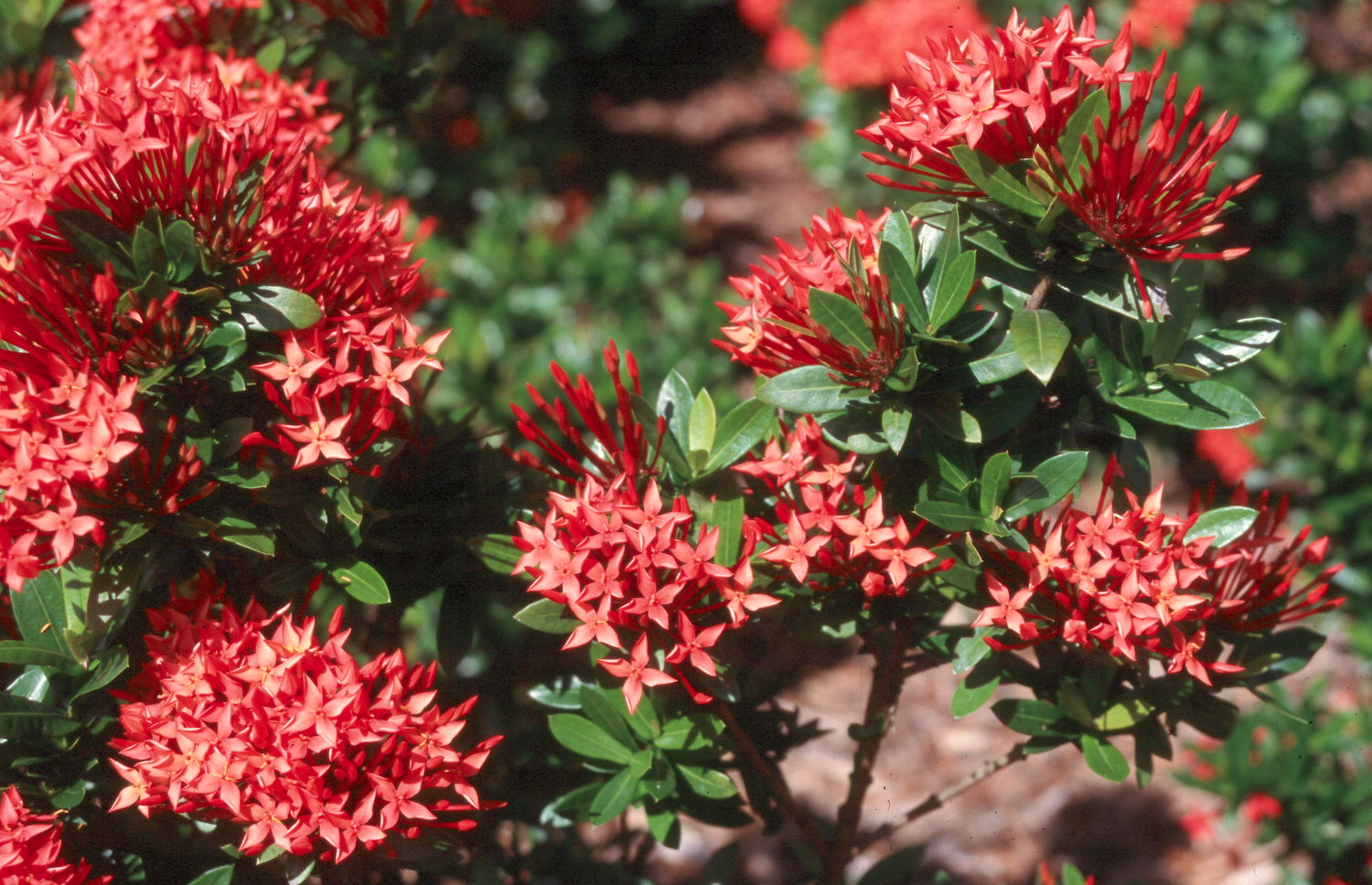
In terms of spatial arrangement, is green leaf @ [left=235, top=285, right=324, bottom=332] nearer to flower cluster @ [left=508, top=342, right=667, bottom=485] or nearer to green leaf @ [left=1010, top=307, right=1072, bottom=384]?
flower cluster @ [left=508, top=342, right=667, bottom=485]

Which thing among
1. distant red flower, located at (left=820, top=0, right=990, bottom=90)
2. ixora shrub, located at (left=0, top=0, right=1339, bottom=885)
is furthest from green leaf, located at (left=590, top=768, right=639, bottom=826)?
distant red flower, located at (left=820, top=0, right=990, bottom=90)

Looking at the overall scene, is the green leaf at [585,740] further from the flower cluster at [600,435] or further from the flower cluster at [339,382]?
the flower cluster at [339,382]

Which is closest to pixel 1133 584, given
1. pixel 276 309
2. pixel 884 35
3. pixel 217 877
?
pixel 276 309

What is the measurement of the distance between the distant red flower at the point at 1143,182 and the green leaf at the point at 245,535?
921 millimetres

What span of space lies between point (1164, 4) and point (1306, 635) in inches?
124

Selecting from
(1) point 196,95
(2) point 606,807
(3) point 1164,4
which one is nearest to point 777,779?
(2) point 606,807

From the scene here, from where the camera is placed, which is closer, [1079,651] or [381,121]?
[1079,651]

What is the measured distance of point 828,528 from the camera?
3.79 ft

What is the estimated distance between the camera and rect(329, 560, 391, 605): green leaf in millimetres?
1203

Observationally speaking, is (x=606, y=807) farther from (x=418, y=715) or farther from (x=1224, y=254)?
(x=1224, y=254)

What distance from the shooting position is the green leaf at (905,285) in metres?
1.12

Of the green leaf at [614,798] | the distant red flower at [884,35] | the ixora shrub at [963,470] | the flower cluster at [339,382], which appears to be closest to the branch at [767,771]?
the ixora shrub at [963,470]

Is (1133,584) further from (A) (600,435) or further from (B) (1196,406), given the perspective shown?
(A) (600,435)

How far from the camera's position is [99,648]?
1.27 meters
